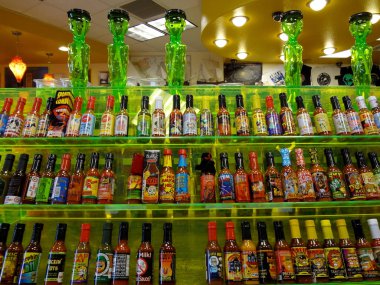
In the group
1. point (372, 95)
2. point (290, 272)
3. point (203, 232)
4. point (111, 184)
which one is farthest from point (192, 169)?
point (372, 95)

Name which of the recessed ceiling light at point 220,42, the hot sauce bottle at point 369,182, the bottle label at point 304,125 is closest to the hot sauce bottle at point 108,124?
the bottle label at point 304,125

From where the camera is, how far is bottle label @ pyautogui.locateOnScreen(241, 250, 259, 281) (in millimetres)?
1445

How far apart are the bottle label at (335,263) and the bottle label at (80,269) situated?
3.69 ft

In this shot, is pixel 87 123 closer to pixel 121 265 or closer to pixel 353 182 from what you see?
pixel 121 265

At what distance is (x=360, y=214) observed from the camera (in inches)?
73.3

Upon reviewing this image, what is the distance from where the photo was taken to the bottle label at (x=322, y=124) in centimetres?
175

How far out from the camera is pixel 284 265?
1.47 m

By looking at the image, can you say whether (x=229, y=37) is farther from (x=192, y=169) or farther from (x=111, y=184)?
(x=111, y=184)

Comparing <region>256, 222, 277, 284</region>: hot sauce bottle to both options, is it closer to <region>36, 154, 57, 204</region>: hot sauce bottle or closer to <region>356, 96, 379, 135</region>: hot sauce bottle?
<region>356, 96, 379, 135</region>: hot sauce bottle

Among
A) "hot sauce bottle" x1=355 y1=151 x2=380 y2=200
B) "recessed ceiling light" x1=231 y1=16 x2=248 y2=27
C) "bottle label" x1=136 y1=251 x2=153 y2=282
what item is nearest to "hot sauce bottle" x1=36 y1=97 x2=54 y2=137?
"bottle label" x1=136 y1=251 x2=153 y2=282

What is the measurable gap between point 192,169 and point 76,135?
673 mm

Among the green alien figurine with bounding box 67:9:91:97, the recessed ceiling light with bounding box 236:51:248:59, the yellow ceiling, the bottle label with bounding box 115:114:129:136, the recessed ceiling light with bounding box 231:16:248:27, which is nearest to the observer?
the bottle label with bounding box 115:114:129:136

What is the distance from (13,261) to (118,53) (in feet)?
4.19

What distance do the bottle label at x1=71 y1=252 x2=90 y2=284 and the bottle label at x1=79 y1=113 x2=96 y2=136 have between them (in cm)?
61
